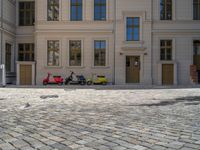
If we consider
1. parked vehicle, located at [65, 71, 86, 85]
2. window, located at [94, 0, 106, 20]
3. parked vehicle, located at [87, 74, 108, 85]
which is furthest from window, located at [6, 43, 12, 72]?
window, located at [94, 0, 106, 20]

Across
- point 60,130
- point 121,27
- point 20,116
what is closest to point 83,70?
point 121,27

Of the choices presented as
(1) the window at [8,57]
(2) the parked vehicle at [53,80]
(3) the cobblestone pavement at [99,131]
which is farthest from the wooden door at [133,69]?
(3) the cobblestone pavement at [99,131]

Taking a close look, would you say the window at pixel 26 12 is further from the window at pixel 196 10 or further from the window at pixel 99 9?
the window at pixel 196 10

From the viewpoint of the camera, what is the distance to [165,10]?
90.4ft

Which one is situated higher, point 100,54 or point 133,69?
point 100,54

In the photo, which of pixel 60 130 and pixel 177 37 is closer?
pixel 60 130

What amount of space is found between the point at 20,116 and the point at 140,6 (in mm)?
21792

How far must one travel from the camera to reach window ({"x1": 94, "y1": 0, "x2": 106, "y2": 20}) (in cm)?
2756

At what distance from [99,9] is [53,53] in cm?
604

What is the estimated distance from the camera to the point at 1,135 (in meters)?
5.28

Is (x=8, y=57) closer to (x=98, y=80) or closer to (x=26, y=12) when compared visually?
(x=26, y=12)

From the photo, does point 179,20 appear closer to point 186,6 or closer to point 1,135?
point 186,6

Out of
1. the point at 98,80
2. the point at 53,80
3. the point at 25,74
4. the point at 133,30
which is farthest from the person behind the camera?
the point at 25,74

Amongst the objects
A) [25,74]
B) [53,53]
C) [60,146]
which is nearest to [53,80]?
[53,53]
